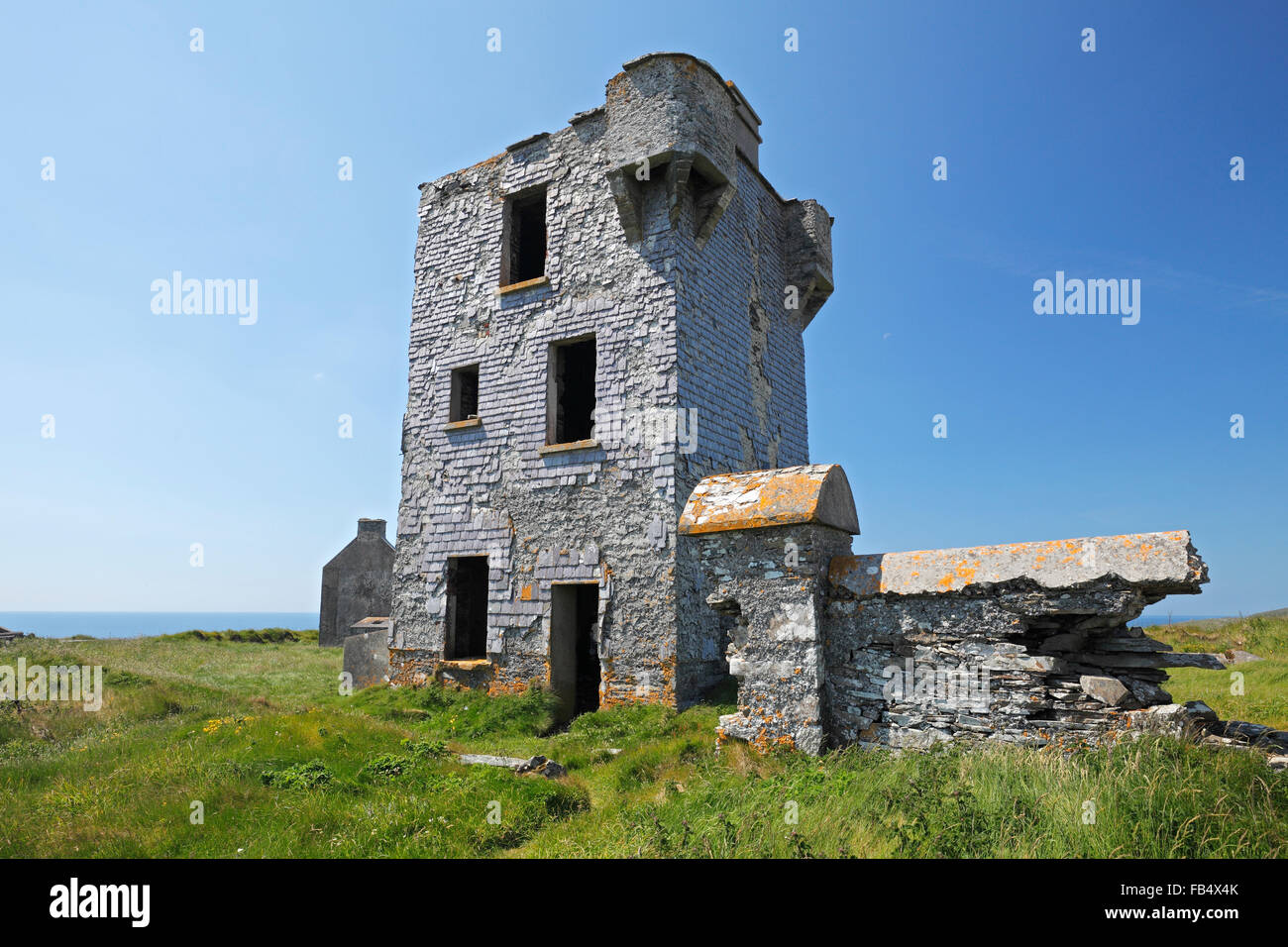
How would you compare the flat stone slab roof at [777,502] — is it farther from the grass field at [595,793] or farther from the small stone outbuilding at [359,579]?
the small stone outbuilding at [359,579]

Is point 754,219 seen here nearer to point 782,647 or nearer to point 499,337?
point 499,337

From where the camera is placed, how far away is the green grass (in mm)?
7535

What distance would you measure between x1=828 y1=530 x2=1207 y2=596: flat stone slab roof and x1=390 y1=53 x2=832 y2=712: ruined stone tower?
4.25 metres

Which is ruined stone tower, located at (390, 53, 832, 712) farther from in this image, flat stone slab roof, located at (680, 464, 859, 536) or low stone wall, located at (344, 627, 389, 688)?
low stone wall, located at (344, 627, 389, 688)

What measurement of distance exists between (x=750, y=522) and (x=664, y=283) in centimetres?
567

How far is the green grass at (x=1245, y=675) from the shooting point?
754 cm

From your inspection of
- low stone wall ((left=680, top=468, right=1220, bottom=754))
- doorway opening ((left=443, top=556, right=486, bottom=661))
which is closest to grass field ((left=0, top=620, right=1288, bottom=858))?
low stone wall ((left=680, top=468, right=1220, bottom=754))

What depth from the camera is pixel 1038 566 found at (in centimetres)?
453

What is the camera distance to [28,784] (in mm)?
6434

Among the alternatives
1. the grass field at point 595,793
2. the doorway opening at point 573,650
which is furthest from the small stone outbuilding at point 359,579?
the doorway opening at point 573,650

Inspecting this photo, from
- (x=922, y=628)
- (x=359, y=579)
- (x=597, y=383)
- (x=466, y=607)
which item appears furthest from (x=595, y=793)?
(x=359, y=579)
